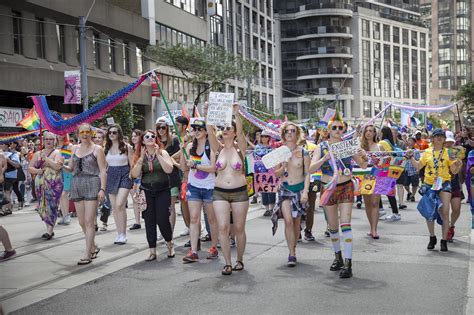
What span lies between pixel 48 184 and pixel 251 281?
5.07 metres

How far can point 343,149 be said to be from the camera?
7785 mm

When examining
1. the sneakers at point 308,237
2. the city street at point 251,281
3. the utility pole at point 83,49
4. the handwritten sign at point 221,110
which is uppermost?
the utility pole at point 83,49

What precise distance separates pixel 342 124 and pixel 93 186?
3.39 m

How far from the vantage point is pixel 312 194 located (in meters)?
10.7

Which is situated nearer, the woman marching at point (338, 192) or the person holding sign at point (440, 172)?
the woman marching at point (338, 192)

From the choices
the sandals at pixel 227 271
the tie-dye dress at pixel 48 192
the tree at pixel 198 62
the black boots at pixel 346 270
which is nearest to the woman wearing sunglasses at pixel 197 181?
the sandals at pixel 227 271

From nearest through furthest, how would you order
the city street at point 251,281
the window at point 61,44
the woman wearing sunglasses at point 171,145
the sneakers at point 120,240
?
the city street at point 251,281 < the woman wearing sunglasses at point 171,145 < the sneakers at point 120,240 < the window at point 61,44

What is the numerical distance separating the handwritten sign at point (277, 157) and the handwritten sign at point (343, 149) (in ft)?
1.81

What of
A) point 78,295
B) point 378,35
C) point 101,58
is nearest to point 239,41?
point 101,58

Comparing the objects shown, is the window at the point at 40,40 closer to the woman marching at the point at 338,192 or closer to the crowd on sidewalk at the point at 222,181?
the crowd on sidewalk at the point at 222,181

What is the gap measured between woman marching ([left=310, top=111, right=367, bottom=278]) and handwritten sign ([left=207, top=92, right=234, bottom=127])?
1.17m

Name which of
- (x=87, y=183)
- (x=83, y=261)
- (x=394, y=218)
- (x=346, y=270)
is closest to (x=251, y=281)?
(x=346, y=270)

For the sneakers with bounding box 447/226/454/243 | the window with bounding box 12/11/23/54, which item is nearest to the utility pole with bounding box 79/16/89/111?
the window with bounding box 12/11/23/54

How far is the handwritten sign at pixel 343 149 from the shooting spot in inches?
306
